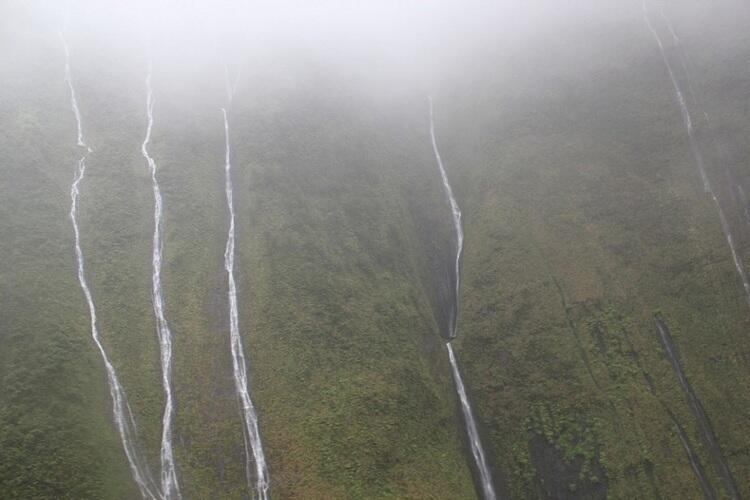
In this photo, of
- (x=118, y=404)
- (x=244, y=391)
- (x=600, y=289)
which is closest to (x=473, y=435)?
(x=600, y=289)

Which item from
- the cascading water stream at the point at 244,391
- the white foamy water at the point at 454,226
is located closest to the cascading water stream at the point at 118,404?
the cascading water stream at the point at 244,391

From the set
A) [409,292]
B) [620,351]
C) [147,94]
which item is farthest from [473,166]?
[147,94]

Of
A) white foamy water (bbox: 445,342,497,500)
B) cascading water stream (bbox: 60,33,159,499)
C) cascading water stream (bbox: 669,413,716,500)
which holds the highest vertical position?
cascading water stream (bbox: 60,33,159,499)

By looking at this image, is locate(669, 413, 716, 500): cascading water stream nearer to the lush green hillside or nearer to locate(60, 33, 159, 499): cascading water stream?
the lush green hillside

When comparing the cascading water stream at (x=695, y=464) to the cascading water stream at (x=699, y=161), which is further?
the cascading water stream at (x=699, y=161)

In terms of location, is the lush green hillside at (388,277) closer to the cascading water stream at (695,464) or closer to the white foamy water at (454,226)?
the cascading water stream at (695,464)

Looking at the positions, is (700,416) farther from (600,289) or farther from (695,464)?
(600,289)

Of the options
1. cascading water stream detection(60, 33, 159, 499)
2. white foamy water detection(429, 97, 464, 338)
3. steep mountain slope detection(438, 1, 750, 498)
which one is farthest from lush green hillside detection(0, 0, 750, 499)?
white foamy water detection(429, 97, 464, 338)

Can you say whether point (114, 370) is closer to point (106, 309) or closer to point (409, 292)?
point (106, 309)
